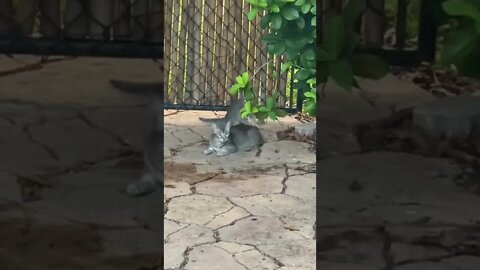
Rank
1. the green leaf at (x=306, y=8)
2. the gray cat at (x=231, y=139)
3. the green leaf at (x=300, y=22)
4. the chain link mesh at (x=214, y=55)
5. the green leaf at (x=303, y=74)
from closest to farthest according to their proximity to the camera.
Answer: the green leaf at (x=306, y=8) < the green leaf at (x=300, y=22) < the green leaf at (x=303, y=74) < the gray cat at (x=231, y=139) < the chain link mesh at (x=214, y=55)

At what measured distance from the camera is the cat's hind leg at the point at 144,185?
1025 mm

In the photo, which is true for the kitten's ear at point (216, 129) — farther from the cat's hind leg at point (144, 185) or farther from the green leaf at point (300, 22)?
the cat's hind leg at point (144, 185)

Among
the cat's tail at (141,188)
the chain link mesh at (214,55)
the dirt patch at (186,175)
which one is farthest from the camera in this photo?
the chain link mesh at (214,55)

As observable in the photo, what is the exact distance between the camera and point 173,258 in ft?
6.59

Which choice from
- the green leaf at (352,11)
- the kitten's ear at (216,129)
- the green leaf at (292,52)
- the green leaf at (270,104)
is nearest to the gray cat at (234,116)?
the kitten's ear at (216,129)

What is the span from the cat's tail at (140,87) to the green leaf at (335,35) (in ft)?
0.82

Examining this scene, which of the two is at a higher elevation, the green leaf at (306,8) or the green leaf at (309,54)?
the green leaf at (306,8)

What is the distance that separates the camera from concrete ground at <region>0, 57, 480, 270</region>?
99 centimetres

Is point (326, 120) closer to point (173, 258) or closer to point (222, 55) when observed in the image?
point (173, 258)

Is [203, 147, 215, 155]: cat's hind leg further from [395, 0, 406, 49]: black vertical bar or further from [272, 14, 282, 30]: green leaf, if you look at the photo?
[395, 0, 406, 49]: black vertical bar

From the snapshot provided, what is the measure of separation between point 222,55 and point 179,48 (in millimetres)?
276

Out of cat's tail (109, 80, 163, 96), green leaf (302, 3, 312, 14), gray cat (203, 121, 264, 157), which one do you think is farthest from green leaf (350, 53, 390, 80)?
gray cat (203, 121, 264, 157)

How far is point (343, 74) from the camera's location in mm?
976

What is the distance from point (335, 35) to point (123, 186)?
383 millimetres
